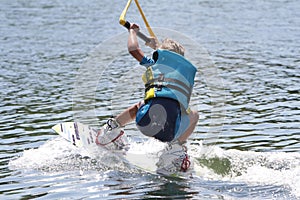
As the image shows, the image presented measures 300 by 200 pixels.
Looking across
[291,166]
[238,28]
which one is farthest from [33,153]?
[238,28]

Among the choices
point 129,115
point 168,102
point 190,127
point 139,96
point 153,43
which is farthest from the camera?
point 139,96

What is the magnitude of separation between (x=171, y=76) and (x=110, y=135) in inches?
59.2

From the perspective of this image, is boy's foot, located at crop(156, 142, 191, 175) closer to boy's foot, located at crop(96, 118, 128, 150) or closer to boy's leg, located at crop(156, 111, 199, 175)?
boy's leg, located at crop(156, 111, 199, 175)

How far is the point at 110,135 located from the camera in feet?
36.4

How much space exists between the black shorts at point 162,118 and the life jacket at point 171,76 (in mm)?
105

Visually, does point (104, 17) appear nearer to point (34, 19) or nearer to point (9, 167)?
point (34, 19)

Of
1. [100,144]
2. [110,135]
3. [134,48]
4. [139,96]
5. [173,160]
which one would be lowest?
[173,160]

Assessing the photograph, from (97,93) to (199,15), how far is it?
15433 millimetres

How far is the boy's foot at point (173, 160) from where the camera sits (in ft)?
34.2

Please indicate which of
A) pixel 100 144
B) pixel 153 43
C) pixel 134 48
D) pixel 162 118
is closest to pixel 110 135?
pixel 100 144

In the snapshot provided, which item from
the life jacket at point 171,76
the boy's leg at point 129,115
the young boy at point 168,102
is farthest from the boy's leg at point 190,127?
the boy's leg at point 129,115

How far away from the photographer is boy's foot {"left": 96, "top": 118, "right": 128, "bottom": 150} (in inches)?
435

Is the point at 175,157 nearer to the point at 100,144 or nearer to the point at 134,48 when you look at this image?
the point at 100,144

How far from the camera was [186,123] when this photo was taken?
417 inches
